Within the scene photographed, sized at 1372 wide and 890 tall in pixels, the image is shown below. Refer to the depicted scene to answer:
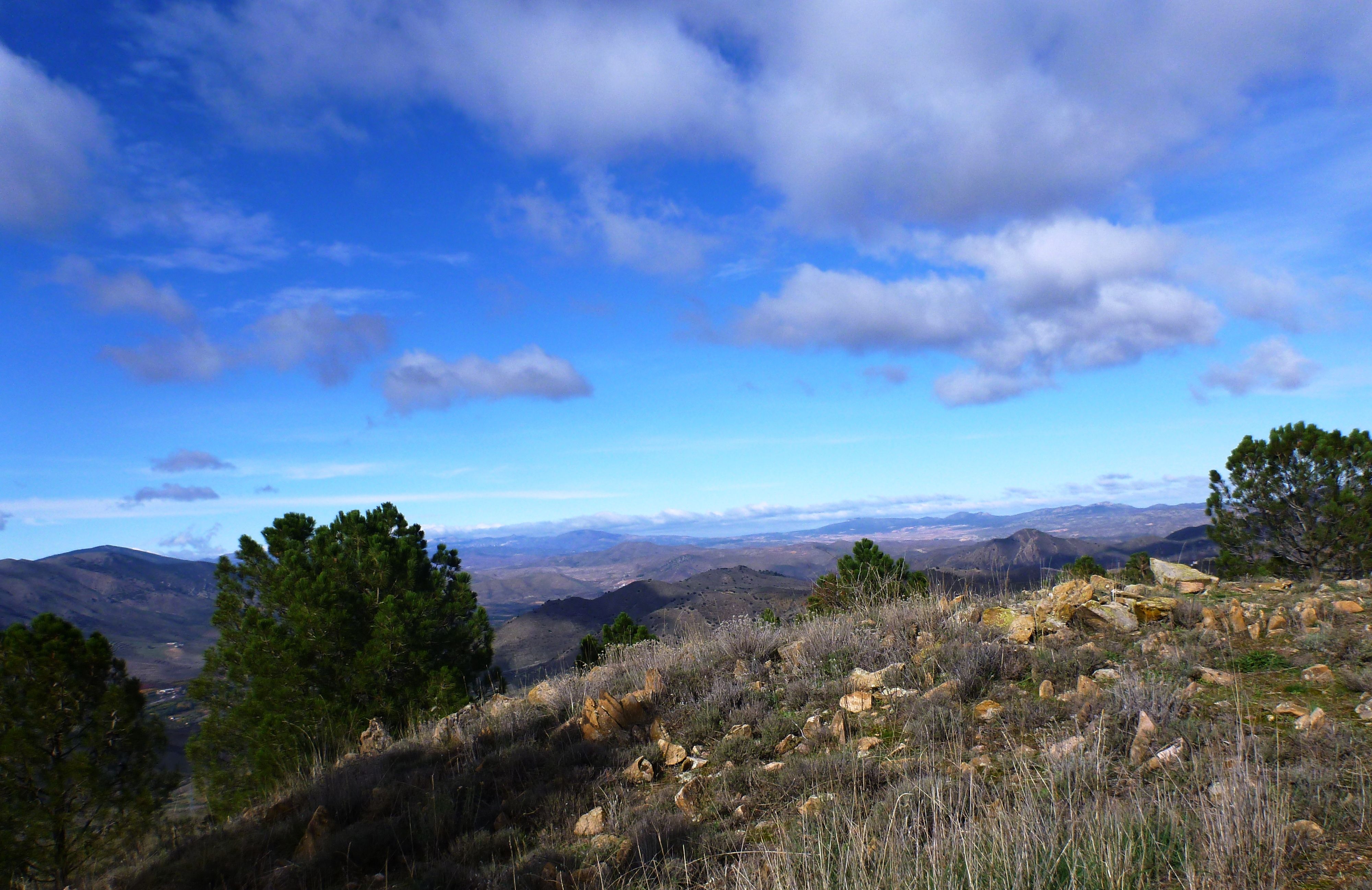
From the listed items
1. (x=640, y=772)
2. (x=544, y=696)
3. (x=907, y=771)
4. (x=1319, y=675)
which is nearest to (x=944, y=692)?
(x=907, y=771)

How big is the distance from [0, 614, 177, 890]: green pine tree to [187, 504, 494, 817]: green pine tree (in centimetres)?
156

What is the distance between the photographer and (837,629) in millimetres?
8344

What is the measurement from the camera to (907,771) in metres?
4.73

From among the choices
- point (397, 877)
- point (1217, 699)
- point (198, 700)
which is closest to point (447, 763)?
point (397, 877)

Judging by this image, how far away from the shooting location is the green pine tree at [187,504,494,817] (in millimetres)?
13844

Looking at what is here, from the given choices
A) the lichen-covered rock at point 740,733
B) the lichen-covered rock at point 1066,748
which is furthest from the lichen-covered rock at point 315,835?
the lichen-covered rock at point 1066,748

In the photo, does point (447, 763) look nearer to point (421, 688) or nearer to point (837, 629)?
point (837, 629)

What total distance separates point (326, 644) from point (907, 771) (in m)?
14.0

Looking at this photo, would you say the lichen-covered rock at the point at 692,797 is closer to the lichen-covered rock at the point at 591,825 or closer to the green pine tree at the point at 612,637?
the lichen-covered rock at the point at 591,825

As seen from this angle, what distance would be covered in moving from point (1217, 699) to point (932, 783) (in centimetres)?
291

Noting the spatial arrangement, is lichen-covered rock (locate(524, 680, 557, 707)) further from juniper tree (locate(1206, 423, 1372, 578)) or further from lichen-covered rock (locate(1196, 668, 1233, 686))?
juniper tree (locate(1206, 423, 1372, 578))

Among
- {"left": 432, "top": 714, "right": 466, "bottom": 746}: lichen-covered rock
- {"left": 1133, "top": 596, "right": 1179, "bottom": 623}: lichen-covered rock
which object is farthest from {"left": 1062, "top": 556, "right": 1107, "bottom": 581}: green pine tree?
{"left": 432, "top": 714, "right": 466, "bottom": 746}: lichen-covered rock

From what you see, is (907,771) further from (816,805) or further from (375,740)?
(375,740)

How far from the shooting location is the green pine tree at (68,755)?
8.73 meters
